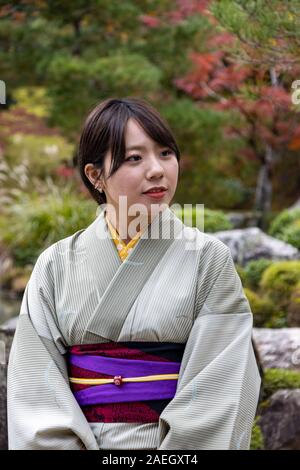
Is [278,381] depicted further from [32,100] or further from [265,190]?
[32,100]

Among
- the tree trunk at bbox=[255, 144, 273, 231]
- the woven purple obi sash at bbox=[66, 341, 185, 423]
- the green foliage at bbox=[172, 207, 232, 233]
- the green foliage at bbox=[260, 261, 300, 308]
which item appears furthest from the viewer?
the tree trunk at bbox=[255, 144, 273, 231]

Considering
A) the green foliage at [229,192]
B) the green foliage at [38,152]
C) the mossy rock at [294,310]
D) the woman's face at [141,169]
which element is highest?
the woman's face at [141,169]

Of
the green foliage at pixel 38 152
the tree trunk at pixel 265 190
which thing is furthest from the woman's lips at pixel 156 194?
the tree trunk at pixel 265 190

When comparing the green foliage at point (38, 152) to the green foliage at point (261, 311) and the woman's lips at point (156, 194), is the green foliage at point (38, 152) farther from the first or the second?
the woman's lips at point (156, 194)

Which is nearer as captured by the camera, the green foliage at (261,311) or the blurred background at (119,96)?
the green foliage at (261,311)

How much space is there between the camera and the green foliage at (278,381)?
11.9ft

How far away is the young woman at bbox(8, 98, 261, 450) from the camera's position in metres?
2.22

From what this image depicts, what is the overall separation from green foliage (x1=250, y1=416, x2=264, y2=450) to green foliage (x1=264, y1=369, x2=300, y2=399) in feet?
0.55

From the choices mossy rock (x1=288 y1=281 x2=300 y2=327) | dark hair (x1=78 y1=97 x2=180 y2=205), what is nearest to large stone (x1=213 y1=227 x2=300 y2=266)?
mossy rock (x1=288 y1=281 x2=300 y2=327)

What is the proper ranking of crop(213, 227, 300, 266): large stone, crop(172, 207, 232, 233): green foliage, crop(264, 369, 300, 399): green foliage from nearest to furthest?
crop(264, 369, 300, 399): green foliage, crop(213, 227, 300, 266): large stone, crop(172, 207, 232, 233): green foliage

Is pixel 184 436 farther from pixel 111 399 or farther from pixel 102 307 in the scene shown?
pixel 102 307

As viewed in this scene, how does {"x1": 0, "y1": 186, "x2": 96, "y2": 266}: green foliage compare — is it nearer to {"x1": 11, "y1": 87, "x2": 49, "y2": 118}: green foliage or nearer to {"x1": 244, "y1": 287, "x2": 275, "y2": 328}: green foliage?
{"x1": 11, "y1": 87, "x2": 49, "y2": 118}: green foliage

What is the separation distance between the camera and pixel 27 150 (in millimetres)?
9984
